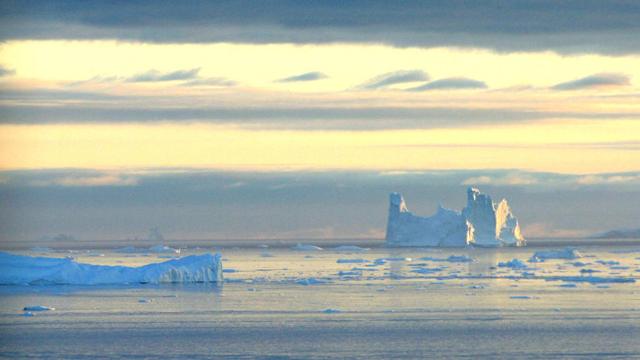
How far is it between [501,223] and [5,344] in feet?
305

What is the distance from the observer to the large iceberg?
115062 mm

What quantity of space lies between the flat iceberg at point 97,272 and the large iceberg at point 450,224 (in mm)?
55015

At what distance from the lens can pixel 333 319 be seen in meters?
40.6

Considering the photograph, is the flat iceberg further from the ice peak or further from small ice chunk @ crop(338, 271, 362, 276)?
the ice peak

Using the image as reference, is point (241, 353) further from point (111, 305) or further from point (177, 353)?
point (111, 305)

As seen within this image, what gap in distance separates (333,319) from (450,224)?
76.3 metres

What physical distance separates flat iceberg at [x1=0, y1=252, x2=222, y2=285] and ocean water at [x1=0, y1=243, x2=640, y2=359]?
23.5 inches

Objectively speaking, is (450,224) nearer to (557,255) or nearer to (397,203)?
(397,203)

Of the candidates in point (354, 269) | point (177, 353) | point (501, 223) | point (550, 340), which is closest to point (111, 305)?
point (177, 353)

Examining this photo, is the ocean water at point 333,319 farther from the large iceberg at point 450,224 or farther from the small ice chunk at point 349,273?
the large iceberg at point 450,224

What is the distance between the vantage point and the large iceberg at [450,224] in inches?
4530

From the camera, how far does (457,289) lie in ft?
183

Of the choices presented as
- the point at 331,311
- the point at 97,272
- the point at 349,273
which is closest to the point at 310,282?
the point at 97,272

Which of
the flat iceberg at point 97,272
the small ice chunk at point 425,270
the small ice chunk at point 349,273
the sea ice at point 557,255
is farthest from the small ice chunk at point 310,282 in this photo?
the sea ice at point 557,255
